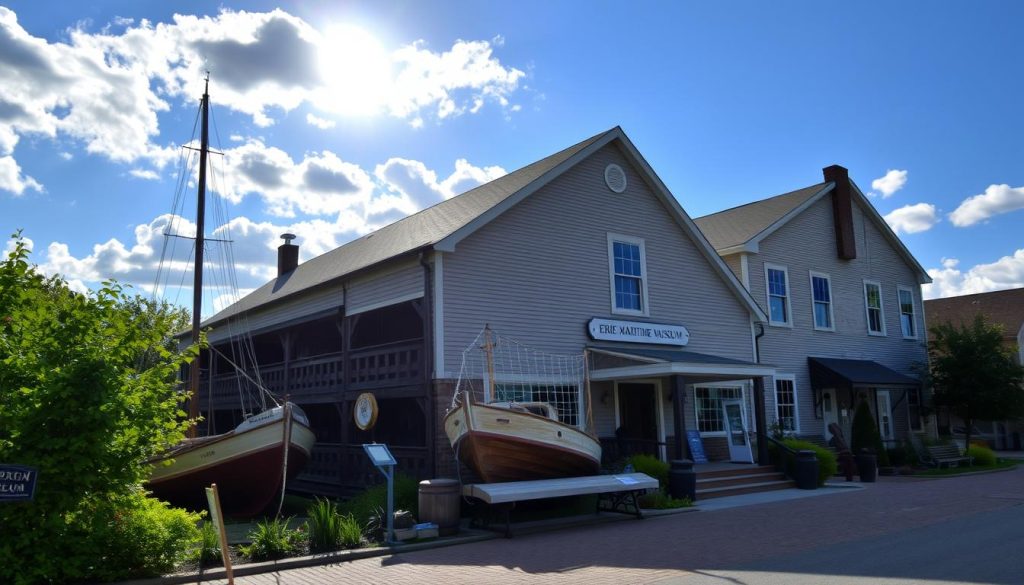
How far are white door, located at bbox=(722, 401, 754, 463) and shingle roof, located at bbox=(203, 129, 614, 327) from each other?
8.23 meters

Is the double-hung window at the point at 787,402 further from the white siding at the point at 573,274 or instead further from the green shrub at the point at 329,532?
the green shrub at the point at 329,532

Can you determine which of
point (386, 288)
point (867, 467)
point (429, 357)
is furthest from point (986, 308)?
point (429, 357)

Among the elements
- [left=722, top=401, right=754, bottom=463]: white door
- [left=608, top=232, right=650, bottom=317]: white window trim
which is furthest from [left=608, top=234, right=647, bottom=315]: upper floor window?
[left=722, top=401, right=754, bottom=463]: white door

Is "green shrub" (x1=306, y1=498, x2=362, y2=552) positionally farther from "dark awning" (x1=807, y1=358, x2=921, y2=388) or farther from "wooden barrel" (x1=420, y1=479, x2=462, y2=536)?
"dark awning" (x1=807, y1=358, x2=921, y2=388)

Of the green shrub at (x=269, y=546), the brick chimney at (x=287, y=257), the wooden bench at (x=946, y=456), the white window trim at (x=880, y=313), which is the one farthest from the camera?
the brick chimney at (x=287, y=257)

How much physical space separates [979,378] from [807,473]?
1218 cm

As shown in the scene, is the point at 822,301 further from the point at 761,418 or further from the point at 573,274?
the point at 573,274

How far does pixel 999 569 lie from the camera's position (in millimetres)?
8852

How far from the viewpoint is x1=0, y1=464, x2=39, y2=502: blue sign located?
25.0ft

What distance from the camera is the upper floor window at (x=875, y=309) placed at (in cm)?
2839

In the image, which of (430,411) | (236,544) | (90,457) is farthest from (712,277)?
(90,457)

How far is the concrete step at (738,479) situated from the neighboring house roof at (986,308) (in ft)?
76.0

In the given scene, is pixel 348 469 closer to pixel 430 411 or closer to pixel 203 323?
pixel 430 411

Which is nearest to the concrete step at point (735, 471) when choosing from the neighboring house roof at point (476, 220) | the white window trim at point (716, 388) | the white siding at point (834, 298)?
the white window trim at point (716, 388)
